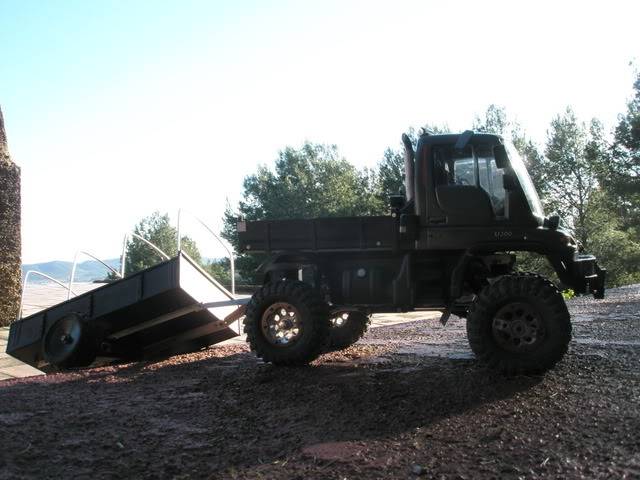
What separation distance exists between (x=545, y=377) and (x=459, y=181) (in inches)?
83.8

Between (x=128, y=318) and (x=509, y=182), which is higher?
(x=509, y=182)

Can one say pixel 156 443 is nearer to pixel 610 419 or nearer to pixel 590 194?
pixel 610 419

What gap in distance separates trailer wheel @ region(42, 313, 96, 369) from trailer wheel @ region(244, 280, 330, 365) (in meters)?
2.26

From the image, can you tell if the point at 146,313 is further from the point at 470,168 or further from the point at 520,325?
the point at 520,325

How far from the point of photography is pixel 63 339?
7250 millimetres

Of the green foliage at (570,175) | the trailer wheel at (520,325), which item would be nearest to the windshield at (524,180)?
the trailer wheel at (520,325)

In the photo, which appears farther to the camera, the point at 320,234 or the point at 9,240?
the point at 9,240

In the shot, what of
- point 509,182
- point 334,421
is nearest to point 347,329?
point 509,182

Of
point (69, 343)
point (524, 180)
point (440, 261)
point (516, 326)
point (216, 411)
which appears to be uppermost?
point (524, 180)

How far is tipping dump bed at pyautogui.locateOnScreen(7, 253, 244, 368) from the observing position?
7.05 metres

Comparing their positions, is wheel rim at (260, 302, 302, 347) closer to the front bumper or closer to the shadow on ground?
the shadow on ground

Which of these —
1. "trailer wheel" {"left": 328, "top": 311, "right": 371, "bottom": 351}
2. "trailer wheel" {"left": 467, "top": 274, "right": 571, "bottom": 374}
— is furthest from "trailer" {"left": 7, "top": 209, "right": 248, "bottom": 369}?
"trailer wheel" {"left": 467, "top": 274, "right": 571, "bottom": 374}

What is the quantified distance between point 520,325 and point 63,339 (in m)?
5.47

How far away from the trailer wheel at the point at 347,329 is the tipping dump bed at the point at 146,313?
1325 mm
